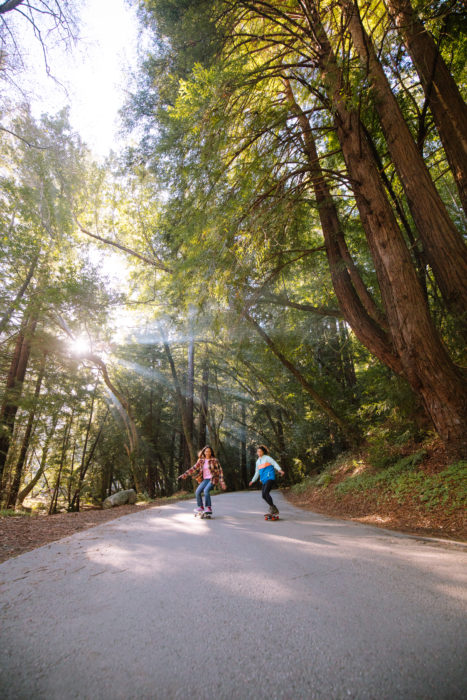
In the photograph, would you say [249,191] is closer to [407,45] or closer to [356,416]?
[407,45]

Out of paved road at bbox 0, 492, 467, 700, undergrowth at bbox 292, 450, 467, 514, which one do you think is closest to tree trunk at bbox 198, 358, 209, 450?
undergrowth at bbox 292, 450, 467, 514

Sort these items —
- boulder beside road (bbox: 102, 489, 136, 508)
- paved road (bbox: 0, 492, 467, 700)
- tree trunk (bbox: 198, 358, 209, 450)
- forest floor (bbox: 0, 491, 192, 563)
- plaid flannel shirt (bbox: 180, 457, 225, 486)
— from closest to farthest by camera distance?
paved road (bbox: 0, 492, 467, 700)
forest floor (bbox: 0, 491, 192, 563)
plaid flannel shirt (bbox: 180, 457, 225, 486)
boulder beside road (bbox: 102, 489, 136, 508)
tree trunk (bbox: 198, 358, 209, 450)

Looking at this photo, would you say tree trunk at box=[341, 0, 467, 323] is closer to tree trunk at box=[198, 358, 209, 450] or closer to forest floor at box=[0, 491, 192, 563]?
forest floor at box=[0, 491, 192, 563]

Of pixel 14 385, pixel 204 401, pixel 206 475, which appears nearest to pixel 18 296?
pixel 14 385

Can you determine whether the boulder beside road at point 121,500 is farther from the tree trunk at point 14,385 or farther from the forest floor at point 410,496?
the forest floor at point 410,496

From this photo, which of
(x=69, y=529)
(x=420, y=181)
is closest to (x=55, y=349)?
(x=69, y=529)

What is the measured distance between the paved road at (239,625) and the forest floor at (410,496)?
1.59 meters

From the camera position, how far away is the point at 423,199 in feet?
19.3

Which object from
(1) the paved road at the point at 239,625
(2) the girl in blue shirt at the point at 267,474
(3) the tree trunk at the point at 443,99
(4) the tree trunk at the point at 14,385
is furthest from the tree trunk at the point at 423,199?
(4) the tree trunk at the point at 14,385

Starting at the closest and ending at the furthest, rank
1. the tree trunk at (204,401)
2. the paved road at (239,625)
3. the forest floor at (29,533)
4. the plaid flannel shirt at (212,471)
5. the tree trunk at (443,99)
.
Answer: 1. the paved road at (239,625)
2. the forest floor at (29,533)
3. the tree trunk at (443,99)
4. the plaid flannel shirt at (212,471)
5. the tree trunk at (204,401)

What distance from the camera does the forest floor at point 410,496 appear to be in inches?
184

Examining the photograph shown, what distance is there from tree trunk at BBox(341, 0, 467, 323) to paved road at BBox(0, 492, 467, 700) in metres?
4.66

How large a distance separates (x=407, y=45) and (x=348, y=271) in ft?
17.7

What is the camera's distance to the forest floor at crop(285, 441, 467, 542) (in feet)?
15.4
